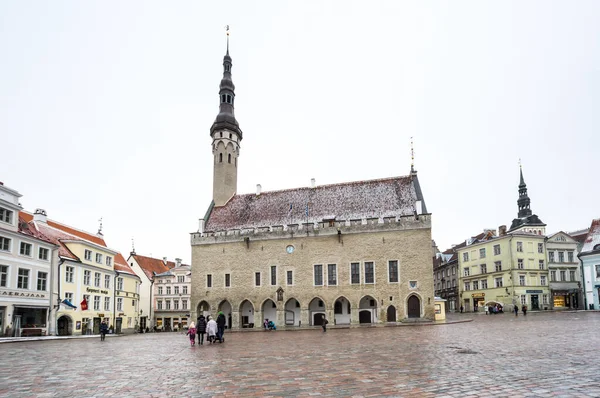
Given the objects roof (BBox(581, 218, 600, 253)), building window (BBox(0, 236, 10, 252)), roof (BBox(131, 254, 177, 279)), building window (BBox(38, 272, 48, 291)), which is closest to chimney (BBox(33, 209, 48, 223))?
building window (BBox(38, 272, 48, 291))

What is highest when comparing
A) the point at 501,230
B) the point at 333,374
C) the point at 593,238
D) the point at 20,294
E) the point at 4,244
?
the point at 501,230

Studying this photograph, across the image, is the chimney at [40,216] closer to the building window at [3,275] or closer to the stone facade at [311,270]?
the building window at [3,275]

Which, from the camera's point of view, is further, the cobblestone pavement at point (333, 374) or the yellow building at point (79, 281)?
the yellow building at point (79, 281)

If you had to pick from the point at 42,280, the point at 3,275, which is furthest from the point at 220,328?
the point at 42,280

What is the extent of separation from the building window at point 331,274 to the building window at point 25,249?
76.7ft

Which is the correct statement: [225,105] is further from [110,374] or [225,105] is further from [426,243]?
[110,374]

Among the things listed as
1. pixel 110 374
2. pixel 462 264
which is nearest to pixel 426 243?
pixel 462 264

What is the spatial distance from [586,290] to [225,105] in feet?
146

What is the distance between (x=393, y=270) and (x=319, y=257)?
6710 millimetres

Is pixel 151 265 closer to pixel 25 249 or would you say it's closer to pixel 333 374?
pixel 25 249

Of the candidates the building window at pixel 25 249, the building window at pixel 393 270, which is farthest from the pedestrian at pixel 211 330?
the building window at pixel 393 270

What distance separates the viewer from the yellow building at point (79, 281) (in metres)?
33.5

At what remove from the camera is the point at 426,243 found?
38.0 metres

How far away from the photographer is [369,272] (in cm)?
3925
